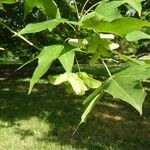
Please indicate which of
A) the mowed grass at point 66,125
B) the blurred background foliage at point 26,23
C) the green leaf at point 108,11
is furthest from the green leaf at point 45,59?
the blurred background foliage at point 26,23

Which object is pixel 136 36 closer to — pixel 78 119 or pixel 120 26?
pixel 120 26

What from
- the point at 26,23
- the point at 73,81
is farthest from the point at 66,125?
the point at 73,81

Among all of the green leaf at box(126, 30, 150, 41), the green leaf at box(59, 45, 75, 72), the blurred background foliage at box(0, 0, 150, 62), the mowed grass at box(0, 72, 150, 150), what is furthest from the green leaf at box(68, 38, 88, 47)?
the blurred background foliage at box(0, 0, 150, 62)

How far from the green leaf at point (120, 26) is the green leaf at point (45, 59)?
0.08 meters

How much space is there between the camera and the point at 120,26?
2.61 ft

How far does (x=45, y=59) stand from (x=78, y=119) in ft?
22.3

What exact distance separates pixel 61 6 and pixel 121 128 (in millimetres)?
3240

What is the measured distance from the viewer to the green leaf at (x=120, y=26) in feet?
2.50

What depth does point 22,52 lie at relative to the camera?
12.0 m

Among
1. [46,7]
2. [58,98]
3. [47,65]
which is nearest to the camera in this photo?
[47,65]

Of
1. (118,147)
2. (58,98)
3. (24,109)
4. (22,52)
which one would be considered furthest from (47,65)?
(22,52)

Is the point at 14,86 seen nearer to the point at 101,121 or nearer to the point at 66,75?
the point at 101,121

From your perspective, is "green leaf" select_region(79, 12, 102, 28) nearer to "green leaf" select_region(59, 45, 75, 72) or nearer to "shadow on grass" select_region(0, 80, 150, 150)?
"green leaf" select_region(59, 45, 75, 72)

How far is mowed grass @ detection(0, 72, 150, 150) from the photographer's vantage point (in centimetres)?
636
